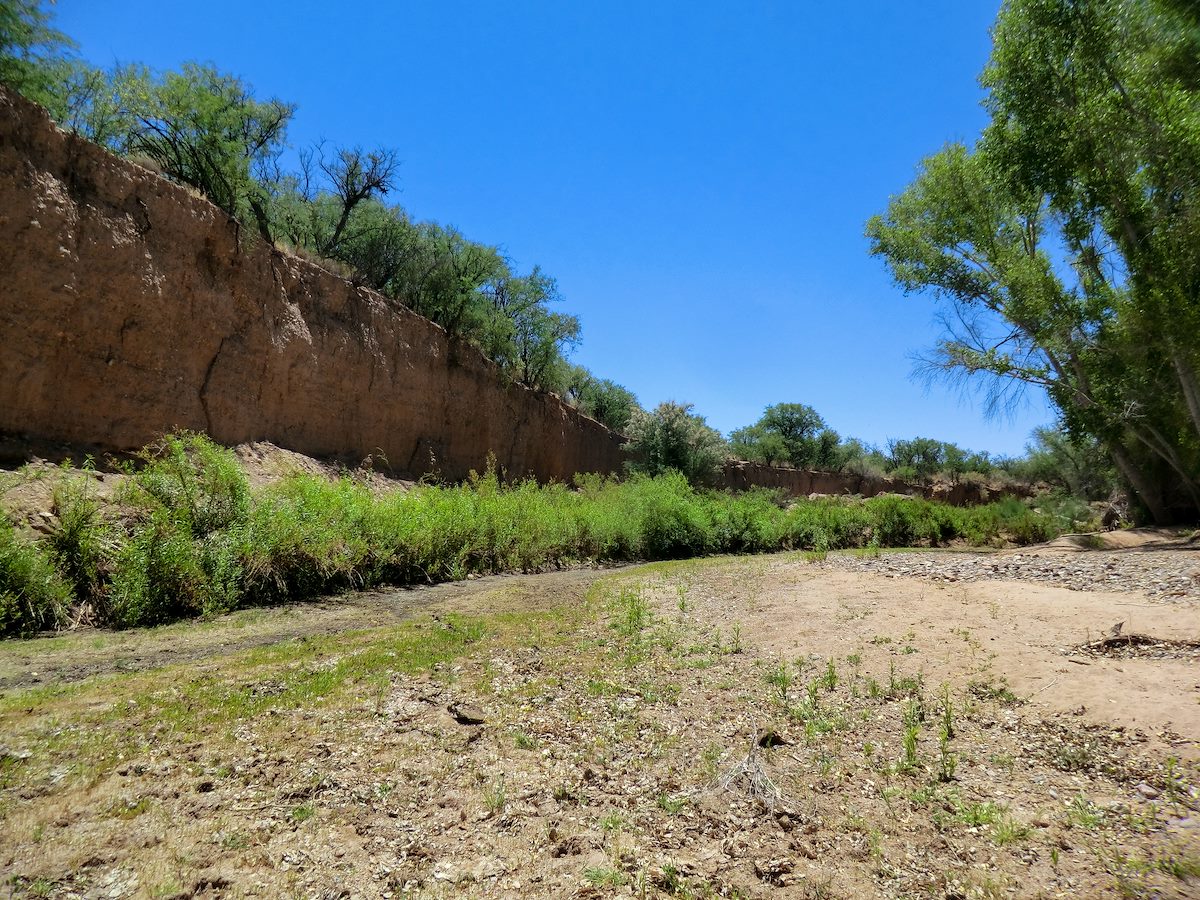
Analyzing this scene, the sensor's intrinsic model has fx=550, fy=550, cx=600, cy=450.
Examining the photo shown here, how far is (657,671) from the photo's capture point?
256 inches

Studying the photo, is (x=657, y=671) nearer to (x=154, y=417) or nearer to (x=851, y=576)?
(x=851, y=576)

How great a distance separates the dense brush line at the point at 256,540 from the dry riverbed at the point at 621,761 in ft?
3.54

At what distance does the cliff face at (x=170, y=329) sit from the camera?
11758mm

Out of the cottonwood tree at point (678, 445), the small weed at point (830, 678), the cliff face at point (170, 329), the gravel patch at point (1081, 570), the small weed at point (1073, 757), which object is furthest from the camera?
the cottonwood tree at point (678, 445)

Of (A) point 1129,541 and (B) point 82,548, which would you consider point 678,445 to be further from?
(B) point 82,548

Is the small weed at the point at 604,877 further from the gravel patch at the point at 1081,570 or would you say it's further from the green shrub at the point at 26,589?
the gravel patch at the point at 1081,570

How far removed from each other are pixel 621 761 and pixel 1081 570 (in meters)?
12.8

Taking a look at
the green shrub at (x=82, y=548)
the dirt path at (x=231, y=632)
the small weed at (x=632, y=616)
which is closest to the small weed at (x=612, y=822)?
the small weed at (x=632, y=616)

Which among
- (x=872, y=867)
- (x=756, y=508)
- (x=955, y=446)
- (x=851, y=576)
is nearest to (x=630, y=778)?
(x=872, y=867)

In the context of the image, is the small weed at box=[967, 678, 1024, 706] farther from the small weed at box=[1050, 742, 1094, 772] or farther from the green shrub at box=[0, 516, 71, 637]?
the green shrub at box=[0, 516, 71, 637]

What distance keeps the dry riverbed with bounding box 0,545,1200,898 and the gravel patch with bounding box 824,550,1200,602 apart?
2.29 m

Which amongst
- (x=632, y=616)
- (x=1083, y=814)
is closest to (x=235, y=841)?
(x=1083, y=814)

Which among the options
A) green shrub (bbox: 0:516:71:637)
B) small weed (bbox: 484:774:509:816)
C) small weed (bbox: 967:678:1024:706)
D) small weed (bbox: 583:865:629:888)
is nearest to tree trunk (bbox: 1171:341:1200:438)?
small weed (bbox: 967:678:1024:706)

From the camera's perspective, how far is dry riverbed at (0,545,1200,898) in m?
3.02
